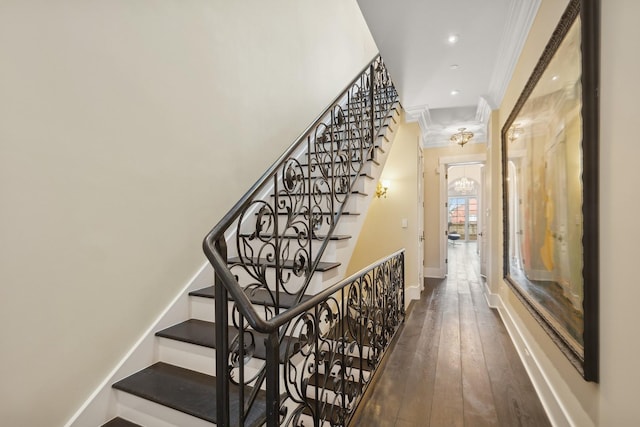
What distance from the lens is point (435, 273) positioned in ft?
21.2

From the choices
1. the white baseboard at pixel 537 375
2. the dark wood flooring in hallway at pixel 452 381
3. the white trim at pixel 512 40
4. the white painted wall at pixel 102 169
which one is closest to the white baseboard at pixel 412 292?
the dark wood flooring in hallway at pixel 452 381

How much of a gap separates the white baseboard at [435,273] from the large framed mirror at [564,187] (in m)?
3.89

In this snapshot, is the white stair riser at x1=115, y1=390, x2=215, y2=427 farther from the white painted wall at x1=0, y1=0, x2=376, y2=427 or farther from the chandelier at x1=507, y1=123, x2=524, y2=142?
the chandelier at x1=507, y1=123, x2=524, y2=142

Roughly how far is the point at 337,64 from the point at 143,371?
4367 millimetres

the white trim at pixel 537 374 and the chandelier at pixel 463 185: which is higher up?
the chandelier at pixel 463 185

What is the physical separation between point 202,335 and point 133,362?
1.30ft

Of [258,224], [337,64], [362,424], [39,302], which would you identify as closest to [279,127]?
[258,224]

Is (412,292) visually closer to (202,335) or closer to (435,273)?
(435,273)

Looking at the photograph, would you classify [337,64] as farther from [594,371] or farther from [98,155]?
[594,371]

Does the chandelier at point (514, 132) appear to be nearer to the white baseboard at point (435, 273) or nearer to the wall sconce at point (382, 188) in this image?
the wall sconce at point (382, 188)

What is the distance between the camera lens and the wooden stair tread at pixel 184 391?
1.46 metres

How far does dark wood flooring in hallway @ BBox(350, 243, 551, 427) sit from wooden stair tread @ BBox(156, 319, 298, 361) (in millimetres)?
818

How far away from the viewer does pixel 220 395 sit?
1212 millimetres

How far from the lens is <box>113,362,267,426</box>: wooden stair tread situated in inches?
57.4
